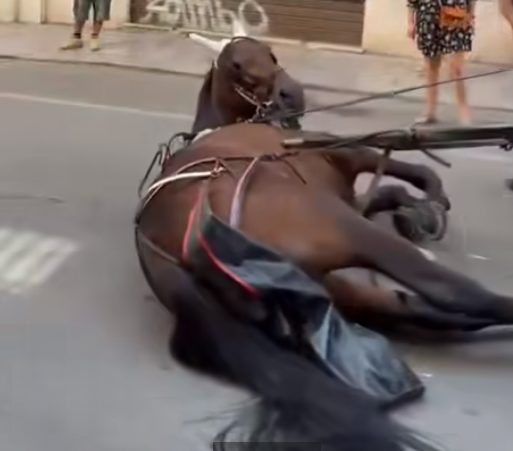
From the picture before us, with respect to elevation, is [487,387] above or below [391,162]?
below

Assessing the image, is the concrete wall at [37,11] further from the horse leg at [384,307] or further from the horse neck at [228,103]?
the horse leg at [384,307]

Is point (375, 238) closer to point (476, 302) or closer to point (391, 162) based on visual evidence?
point (476, 302)

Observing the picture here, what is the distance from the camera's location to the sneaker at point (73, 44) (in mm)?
11969

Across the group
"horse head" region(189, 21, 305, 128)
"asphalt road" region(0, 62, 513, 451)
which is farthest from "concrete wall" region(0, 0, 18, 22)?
"horse head" region(189, 21, 305, 128)

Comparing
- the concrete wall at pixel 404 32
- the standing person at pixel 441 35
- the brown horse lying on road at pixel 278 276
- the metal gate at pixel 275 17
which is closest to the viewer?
the brown horse lying on road at pixel 278 276

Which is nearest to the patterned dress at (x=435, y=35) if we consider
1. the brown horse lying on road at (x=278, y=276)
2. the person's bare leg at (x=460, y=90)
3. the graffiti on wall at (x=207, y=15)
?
the person's bare leg at (x=460, y=90)

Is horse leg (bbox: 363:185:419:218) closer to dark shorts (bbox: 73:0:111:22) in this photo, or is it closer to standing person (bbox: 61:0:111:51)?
standing person (bbox: 61:0:111:51)

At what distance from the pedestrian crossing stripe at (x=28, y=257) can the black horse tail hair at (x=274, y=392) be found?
1128 millimetres

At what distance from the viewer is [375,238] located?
13.1 ft

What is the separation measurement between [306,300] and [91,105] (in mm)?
5410

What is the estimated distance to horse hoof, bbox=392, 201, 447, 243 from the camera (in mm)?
5148

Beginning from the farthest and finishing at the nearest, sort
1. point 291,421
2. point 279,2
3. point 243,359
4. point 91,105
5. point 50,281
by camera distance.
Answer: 1. point 279,2
2. point 91,105
3. point 50,281
4. point 243,359
5. point 291,421

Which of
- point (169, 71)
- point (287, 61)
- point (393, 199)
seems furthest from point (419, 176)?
point (287, 61)

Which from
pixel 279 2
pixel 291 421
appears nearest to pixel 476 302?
pixel 291 421
